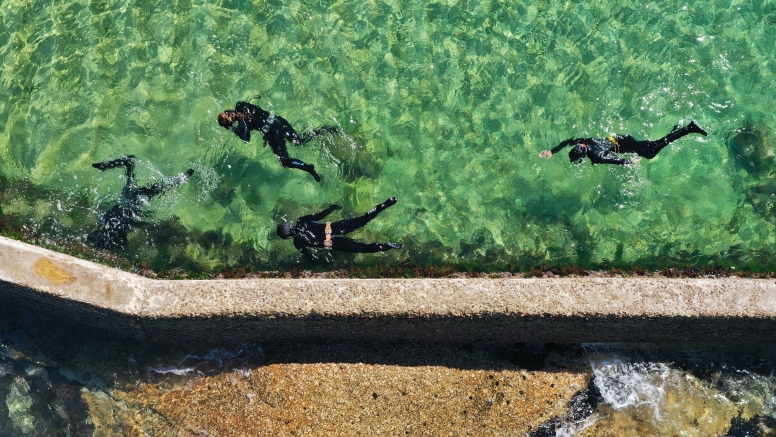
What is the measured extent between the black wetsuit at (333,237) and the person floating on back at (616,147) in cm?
246

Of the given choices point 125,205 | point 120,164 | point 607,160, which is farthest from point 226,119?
point 607,160

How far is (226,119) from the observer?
7.46 m

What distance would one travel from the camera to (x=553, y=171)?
7.30 m

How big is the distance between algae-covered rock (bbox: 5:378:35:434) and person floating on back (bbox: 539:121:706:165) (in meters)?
7.00

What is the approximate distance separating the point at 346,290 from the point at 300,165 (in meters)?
2.15

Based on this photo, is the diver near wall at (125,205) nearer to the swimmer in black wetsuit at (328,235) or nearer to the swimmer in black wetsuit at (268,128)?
the swimmer in black wetsuit at (268,128)

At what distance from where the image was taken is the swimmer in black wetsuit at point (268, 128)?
7.46m

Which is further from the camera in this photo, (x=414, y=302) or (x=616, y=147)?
(x=616, y=147)

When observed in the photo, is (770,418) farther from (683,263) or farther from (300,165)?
(300,165)

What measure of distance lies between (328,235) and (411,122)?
1.91 meters

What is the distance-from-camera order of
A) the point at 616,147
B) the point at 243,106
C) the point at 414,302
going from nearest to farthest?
the point at 414,302, the point at 616,147, the point at 243,106

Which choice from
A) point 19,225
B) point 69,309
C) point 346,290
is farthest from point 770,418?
point 19,225

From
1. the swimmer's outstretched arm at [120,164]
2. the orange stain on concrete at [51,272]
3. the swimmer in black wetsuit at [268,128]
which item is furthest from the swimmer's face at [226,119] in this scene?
the orange stain on concrete at [51,272]

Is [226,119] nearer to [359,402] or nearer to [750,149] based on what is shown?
[359,402]
